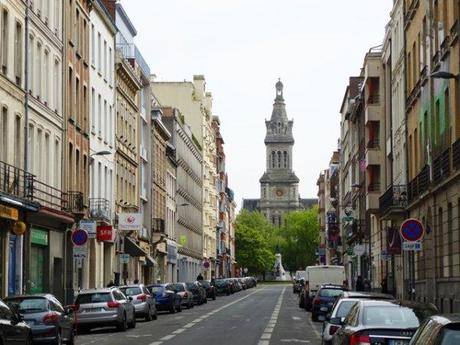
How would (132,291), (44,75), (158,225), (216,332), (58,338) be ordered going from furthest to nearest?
(158,225) < (44,75) < (132,291) < (216,332) < (58,338)

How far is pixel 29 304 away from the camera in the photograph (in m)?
27.5

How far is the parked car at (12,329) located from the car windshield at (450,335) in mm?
11906

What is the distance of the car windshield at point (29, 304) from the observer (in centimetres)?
2717

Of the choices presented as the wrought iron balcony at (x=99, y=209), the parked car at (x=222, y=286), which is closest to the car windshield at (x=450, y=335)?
the wrought iron balcony at (x=99, y=209)

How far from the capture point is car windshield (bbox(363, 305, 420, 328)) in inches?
720

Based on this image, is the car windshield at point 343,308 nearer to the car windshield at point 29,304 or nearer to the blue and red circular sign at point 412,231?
the car windshield at point 29,304

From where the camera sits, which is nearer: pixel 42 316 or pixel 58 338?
pixel 42 316

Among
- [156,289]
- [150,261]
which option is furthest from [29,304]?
[150,261]

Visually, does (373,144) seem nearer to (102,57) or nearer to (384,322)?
(102,57)

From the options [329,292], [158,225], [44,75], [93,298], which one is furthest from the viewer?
[158,225]

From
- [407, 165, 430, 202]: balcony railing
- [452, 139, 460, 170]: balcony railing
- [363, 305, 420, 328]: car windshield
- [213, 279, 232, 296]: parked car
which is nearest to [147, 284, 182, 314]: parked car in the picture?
[407, 165, 430, 202]: balcony railing

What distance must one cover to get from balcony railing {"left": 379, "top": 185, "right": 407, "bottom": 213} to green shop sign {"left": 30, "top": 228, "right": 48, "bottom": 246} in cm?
1534

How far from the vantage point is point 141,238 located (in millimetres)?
77625

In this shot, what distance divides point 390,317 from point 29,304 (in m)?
11.4
